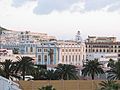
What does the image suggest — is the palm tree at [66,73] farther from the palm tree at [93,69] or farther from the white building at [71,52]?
the white building at [71,52]

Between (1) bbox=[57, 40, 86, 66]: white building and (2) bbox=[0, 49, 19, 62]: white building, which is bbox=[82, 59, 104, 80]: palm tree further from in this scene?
(1) bbox=[57, 40, 86, 66]: white building

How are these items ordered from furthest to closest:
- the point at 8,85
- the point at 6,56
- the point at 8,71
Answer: the point at 6,56 < the point at 8,71 < the point at 8,85

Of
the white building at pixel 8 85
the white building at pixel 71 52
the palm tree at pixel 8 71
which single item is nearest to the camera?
the white building at pixel 8 85

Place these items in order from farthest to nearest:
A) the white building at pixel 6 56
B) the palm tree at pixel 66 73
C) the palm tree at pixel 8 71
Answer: the white building at pixel 6 56 < the palm tree at pixel 66 73 < the palm tree at pixel 8 71

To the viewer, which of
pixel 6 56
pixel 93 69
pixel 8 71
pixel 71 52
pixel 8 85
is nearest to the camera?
pixel 8 85

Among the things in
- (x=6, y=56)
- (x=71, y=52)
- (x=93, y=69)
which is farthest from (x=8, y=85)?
(x=71, y=52)

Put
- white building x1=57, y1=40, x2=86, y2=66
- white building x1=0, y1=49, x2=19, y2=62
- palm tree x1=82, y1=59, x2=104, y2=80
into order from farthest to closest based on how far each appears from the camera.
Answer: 1. white building x1=57, y1=40, x2=86, y2=66
2. white building x1=0, y1=49, x2=19, y2=62
3. palm tree x1=82, y1=59, x2=104, y2=80

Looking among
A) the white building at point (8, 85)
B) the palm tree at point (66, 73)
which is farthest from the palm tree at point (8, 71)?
the white building at point (8, 85)

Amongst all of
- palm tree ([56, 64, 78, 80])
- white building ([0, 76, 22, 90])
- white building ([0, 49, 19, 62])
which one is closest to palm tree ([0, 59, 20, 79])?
palm tree ([56, 64, 78, 80])

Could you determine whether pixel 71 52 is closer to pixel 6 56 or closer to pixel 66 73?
pixel 6 56

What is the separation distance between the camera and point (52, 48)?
130875mm

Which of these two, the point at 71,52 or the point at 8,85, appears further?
the point at 71,52

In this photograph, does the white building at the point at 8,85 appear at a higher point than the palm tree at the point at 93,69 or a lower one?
higher

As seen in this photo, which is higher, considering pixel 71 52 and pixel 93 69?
pixel 93 69
